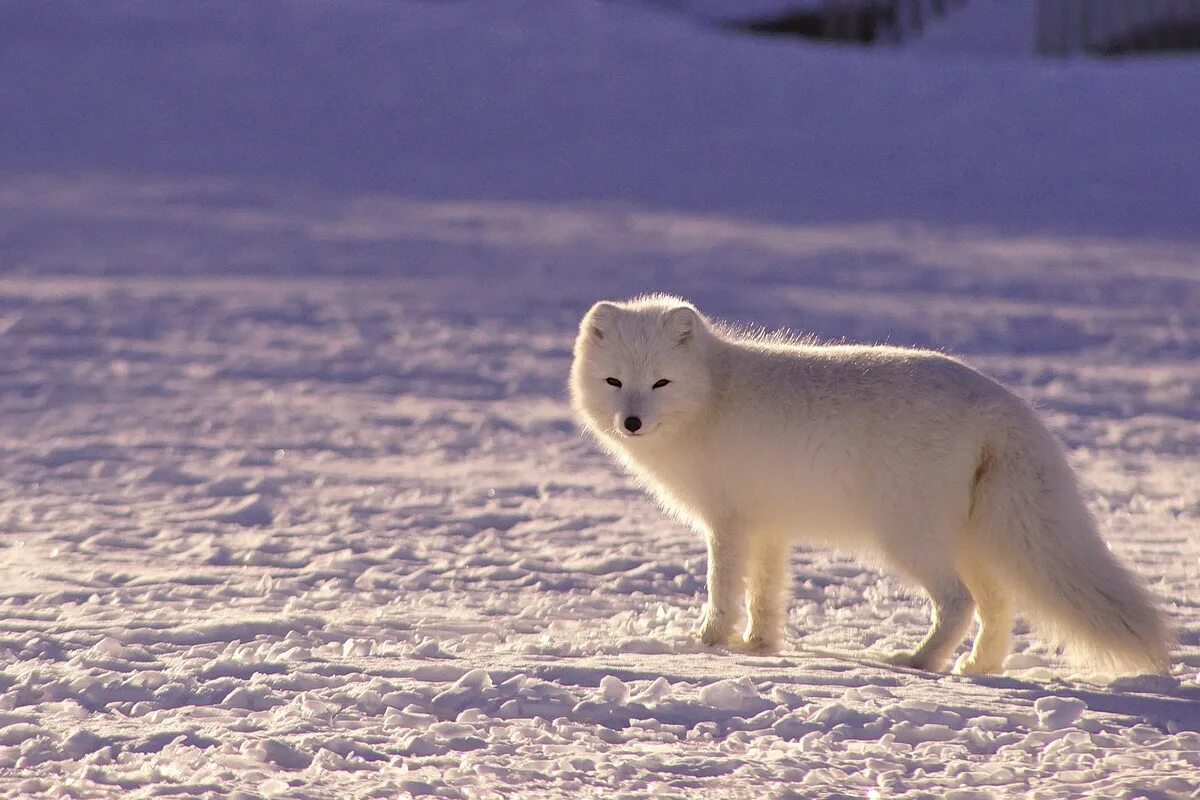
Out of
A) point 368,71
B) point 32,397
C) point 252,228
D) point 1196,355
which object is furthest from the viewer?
point 368,71

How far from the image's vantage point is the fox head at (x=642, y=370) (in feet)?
13.5

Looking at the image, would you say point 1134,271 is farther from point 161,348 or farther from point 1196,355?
point 161,348

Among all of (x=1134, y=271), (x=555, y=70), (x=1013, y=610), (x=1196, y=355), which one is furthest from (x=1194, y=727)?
(x=555, y=70)

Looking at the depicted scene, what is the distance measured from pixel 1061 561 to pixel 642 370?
123 centimetres

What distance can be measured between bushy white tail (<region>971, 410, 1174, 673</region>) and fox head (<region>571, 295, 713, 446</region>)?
0.85 m

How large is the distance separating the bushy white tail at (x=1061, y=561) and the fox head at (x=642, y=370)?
847 millimetres

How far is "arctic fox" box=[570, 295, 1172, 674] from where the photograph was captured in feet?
12.3

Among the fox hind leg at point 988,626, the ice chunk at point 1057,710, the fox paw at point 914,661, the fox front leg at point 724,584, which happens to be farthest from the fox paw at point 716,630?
the ice chunk at point 1057,710

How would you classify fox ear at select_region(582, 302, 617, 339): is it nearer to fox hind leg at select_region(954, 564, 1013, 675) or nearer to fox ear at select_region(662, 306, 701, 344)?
fox ear at select_region(662, 306, 701, 344)

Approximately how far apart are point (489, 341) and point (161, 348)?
1.90 m

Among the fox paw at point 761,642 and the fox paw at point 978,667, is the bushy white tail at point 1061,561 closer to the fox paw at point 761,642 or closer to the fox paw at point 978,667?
the fox paw at point 978,667

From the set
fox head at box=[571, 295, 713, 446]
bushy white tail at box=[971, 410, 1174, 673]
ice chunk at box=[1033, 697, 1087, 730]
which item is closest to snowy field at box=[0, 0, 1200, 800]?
ice chunk at box=[1033, 697, 1087, 730]

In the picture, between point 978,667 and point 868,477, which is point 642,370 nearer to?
point 868,477

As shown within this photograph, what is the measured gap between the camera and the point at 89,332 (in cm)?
867
